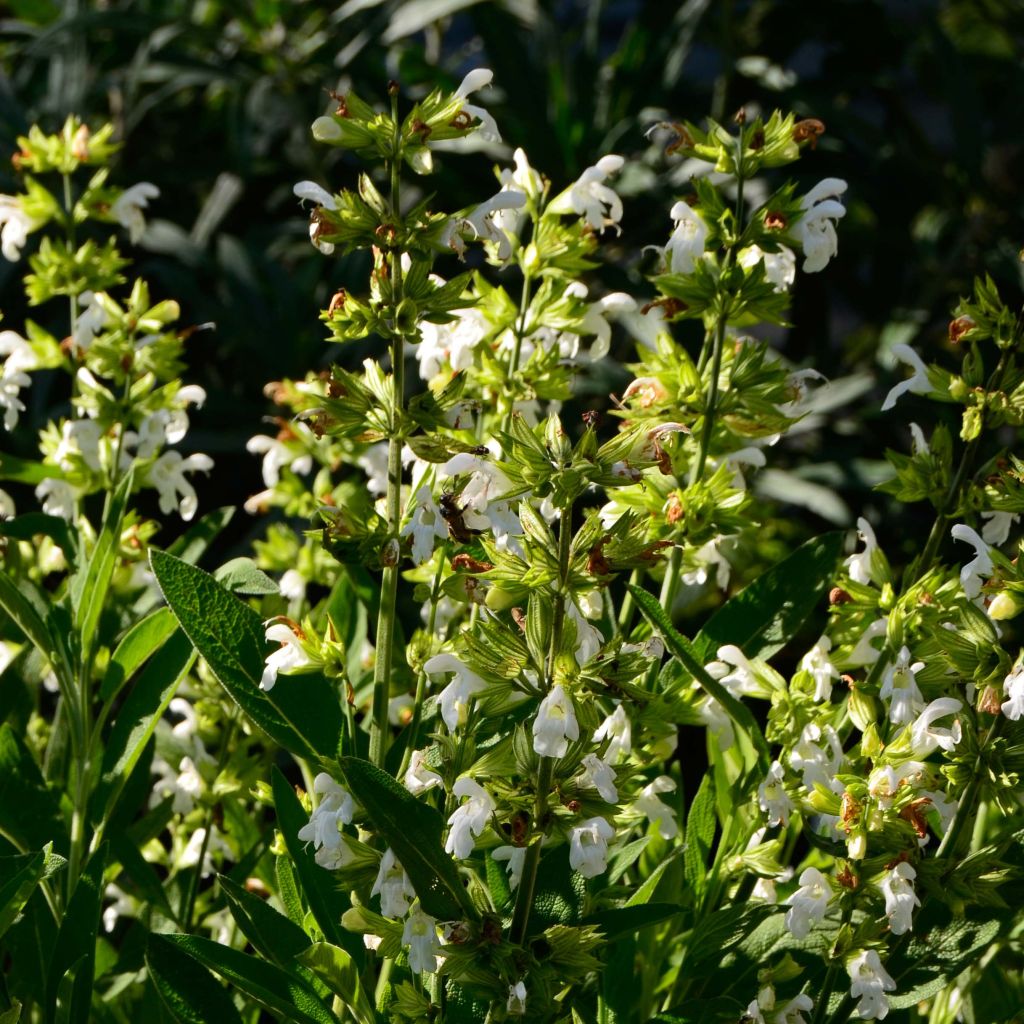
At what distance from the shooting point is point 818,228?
84cm

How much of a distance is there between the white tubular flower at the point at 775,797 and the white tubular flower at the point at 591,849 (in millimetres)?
166

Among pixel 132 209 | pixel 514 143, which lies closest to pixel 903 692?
pixel 132 209

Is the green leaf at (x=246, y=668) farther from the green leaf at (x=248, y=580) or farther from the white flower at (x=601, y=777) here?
the white flower at (x=601, y=777)

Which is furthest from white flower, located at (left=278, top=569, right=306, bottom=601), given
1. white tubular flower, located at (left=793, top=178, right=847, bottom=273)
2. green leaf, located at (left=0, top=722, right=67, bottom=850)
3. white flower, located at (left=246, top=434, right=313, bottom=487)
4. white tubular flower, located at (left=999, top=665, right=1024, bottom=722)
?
white tubular flower, located at (left=999, top=665, right=1024, bottom=722)

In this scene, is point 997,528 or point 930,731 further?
point 997,528

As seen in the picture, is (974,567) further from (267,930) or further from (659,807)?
(267,930)

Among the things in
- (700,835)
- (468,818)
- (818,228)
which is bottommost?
(700,835)

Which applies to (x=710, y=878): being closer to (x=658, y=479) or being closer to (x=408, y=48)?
(x=658, y=479)

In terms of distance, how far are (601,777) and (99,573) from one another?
42 cm

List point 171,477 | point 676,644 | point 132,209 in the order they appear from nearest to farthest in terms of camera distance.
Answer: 1. point 676,644
2. point 171,477
3. point 132,209

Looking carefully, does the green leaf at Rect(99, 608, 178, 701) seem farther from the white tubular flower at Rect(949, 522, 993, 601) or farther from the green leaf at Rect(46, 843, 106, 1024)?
the white tubular flower at Rect(949, 522, 993, 601)

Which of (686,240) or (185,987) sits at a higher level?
(686,240)

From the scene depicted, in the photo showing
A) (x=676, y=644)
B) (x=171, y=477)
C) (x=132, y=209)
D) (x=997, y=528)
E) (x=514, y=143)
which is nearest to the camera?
(x=676, y=644)

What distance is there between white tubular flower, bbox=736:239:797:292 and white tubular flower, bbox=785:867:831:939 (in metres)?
0.35
